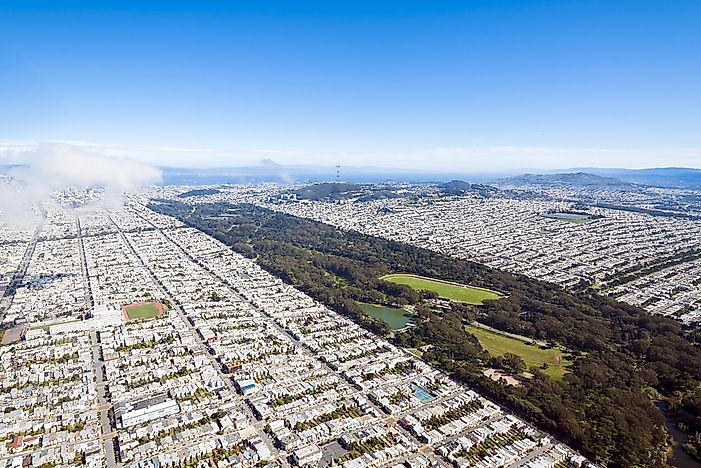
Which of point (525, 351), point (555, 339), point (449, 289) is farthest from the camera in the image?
point (449, 289)

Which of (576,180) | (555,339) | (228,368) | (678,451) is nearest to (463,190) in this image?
(576,180)

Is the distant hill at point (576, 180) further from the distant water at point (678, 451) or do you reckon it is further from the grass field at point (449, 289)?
the distant water at point (678, 451)

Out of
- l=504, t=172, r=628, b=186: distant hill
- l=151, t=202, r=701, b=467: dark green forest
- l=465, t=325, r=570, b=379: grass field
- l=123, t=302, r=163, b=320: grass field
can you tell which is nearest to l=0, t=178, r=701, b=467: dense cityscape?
l=123, t=302, r=163, b=320: grass field

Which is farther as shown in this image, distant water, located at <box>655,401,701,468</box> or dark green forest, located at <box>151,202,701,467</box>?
dark green forest, located at <box>151,202,701,467</box>

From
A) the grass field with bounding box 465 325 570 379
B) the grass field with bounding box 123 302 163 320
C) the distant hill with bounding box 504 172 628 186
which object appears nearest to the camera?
the grass field with bounding box 465 325 570 379

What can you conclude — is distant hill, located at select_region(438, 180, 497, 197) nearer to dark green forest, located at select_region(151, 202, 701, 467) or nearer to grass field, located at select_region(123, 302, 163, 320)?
dark green forest, located at select_region(151, 202, 701, 467)

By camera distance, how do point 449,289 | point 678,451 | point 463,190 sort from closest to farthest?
point 678,451
point 449,289
point 463,190

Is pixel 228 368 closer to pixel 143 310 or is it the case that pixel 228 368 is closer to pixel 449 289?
pixel 143 310
